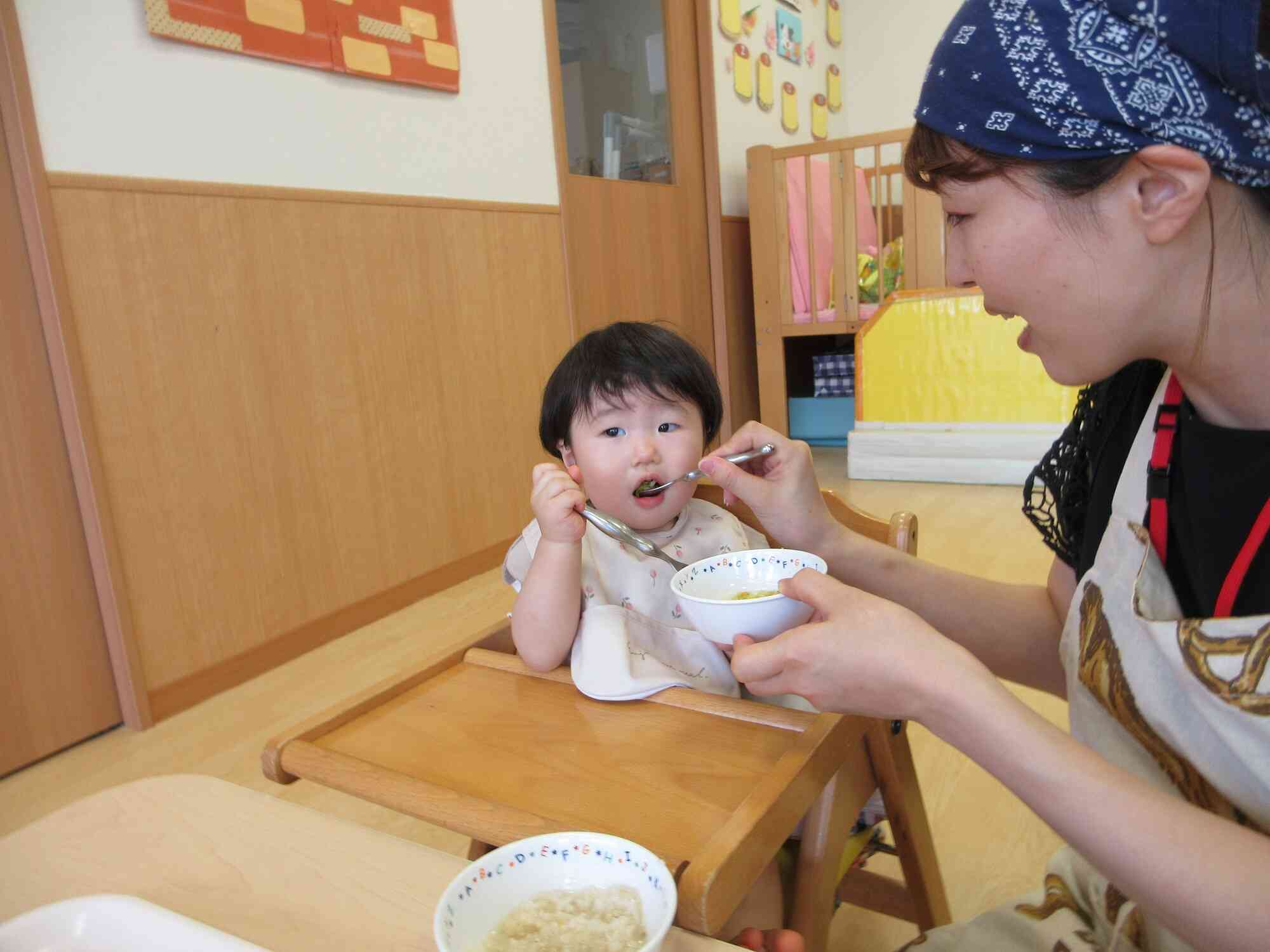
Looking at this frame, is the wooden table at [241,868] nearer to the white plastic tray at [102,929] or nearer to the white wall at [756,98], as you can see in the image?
the white plastic tray at [102,929]

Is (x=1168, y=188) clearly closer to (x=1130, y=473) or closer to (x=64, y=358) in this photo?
(x=1130, y=473)

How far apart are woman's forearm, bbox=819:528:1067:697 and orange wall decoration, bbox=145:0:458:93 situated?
187 cm

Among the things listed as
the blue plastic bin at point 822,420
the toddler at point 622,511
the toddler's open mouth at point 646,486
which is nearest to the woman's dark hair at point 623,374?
the toddler at point 622,511

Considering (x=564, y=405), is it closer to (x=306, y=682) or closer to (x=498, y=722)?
(x=498, y=722)

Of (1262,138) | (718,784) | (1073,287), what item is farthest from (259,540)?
(1262,138)

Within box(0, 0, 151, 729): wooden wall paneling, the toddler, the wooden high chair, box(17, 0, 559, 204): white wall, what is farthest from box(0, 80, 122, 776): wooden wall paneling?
the wooden high chair

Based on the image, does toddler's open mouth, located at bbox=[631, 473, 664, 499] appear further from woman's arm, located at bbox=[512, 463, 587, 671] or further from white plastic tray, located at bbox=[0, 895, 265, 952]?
white plastic tray, located at bbox=[0, 895, 265, 952]

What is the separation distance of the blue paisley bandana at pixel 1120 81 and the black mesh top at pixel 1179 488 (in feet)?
0.71

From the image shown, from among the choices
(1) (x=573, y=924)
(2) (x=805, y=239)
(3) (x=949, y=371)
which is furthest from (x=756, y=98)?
(1) (x=573, y=924)

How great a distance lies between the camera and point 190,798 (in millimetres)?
631

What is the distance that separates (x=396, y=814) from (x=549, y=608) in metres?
0.94

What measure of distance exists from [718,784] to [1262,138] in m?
0.59

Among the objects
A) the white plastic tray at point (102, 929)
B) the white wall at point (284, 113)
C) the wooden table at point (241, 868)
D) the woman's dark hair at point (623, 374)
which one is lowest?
the wooden table at point (241, 868)

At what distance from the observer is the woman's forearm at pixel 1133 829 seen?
540 mm
